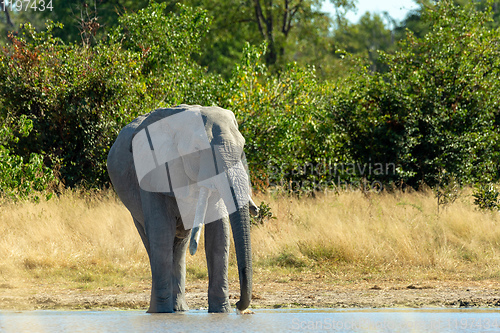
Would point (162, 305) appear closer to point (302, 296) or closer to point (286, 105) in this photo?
point (302, 296)

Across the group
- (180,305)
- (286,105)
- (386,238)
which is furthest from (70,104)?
(180,305)

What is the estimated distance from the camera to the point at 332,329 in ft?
17.4

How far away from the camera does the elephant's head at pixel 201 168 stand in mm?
5500

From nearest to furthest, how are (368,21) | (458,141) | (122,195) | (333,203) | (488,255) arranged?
(122,195)
(488,255)
(333,203)
(458,141)
(368,21)

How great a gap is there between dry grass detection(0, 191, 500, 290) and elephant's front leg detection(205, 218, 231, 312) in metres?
2.69

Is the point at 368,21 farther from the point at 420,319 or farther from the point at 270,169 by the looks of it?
the point at 420,319

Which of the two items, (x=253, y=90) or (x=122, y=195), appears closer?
(x=122, y=195)

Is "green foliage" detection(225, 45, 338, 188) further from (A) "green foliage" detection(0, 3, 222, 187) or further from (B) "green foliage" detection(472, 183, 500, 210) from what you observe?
(B) "green foliage" detection(472, 183, 500, 210)

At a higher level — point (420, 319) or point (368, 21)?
point (368, 21)

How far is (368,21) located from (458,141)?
33270 millimetres

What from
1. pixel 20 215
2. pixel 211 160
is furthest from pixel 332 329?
pixel 20 215

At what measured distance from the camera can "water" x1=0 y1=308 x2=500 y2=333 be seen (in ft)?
17.4

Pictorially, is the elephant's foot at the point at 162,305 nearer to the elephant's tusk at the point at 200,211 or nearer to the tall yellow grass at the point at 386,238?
the elephant's tusk at the point at 200,211

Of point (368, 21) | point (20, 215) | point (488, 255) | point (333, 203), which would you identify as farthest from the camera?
point (368, 21)
